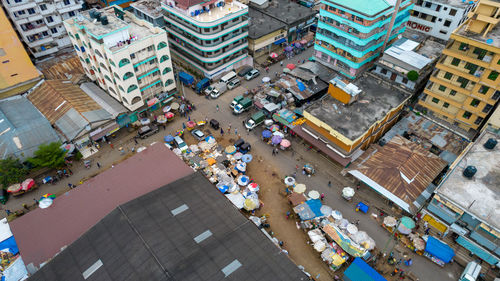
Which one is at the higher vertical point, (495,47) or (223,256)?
(495,47)

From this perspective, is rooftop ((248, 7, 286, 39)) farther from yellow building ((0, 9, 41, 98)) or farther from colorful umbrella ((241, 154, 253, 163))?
yellow building ((0, 9, 41, 98))

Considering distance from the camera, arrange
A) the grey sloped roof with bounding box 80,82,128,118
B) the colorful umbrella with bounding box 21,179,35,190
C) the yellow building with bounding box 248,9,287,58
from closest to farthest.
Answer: the colorful umbrella with bounding box 21,179,35,190, the grey sloped roof with bounding box 80,82,128,118, the yellow building with bounding box 248,9,287,58

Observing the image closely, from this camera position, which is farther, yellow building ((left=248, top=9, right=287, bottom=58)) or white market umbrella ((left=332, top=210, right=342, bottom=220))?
yellow building ((left=248, top=9, right=287, bottom=58))

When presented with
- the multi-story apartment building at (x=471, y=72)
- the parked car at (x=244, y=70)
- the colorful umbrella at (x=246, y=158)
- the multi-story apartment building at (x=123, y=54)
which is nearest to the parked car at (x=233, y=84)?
the parked car at (x=244, y=70)

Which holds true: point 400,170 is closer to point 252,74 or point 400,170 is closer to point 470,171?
point 470,171

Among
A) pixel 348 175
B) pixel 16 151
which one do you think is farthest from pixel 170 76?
pixel 348 175

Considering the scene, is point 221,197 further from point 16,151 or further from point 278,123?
point 16,151

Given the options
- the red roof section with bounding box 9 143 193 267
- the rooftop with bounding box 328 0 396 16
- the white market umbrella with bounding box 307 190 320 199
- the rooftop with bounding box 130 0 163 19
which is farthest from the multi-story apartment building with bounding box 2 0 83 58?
the white market umbrella with bounding box 307 190 320 199
